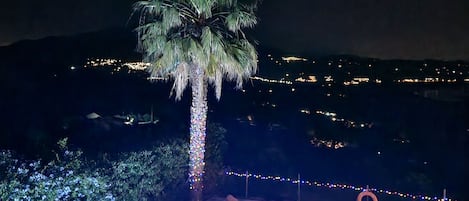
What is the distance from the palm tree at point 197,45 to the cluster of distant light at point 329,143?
12.8 metres

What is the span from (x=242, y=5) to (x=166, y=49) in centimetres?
175

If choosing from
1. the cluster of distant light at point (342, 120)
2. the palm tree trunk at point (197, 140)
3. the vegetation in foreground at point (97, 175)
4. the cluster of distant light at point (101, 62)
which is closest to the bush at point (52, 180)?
the vegetation in foreground at point (97, 175)

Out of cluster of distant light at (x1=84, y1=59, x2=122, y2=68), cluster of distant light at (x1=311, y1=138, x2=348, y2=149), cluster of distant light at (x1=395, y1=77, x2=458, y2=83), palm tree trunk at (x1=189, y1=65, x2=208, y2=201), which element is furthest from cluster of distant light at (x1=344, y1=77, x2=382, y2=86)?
palm tree trunk at (x1=189, y1=65, x2=208, y2=201)

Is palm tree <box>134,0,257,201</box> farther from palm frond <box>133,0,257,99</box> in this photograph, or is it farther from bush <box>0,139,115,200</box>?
bush <box>0,139,115,200</box>

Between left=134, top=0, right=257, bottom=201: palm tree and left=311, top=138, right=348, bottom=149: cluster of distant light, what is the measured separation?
1275cm

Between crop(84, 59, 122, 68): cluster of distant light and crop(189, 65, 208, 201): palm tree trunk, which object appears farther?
crop(84, 59, 122, 68): cluster of distant light

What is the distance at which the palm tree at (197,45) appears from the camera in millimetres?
9664

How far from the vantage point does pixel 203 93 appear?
34.2 ft

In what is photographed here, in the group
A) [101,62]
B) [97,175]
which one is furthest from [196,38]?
[101,62]

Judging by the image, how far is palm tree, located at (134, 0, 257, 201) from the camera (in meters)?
9.66

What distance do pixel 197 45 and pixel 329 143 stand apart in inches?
572

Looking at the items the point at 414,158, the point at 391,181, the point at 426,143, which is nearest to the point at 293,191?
the point at 391,181

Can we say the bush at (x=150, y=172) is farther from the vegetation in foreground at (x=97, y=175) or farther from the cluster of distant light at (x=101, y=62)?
the cluster of distant light at (x=101, y=62)

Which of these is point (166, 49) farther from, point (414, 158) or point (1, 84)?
point (414, 158)
